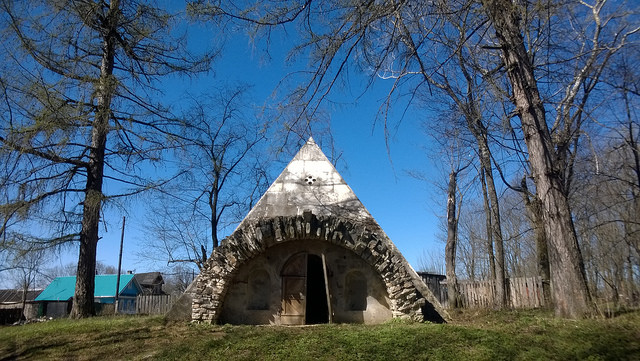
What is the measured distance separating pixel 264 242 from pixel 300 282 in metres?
1.67

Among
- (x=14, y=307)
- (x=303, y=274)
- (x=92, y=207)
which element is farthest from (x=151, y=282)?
(x=303, y=274)

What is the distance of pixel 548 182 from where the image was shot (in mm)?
9000

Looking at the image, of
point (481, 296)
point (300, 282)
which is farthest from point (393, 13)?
point (481, 296)

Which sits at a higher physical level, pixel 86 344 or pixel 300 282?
pixel 300 282

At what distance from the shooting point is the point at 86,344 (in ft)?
32.3

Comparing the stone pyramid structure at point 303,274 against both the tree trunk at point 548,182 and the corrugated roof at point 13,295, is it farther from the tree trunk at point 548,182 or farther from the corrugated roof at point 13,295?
the corrugated roof at point 13,295

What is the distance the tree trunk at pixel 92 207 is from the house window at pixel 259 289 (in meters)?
5.51

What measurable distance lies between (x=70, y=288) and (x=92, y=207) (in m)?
31.6

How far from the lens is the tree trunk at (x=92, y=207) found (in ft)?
45.2

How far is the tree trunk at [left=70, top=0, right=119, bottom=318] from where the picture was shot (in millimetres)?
13781

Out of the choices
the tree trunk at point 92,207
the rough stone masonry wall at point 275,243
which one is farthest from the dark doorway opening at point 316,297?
the tree trunk at point 92,207

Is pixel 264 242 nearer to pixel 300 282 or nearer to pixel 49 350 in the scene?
pixel 300 282

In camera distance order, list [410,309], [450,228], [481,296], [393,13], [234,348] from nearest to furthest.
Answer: [393,13], [234,348], [410,309], [481,296], [450,228]

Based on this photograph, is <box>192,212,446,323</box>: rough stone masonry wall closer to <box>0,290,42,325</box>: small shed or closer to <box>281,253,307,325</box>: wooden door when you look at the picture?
<box>281,253,307,325</box>: wooden door
